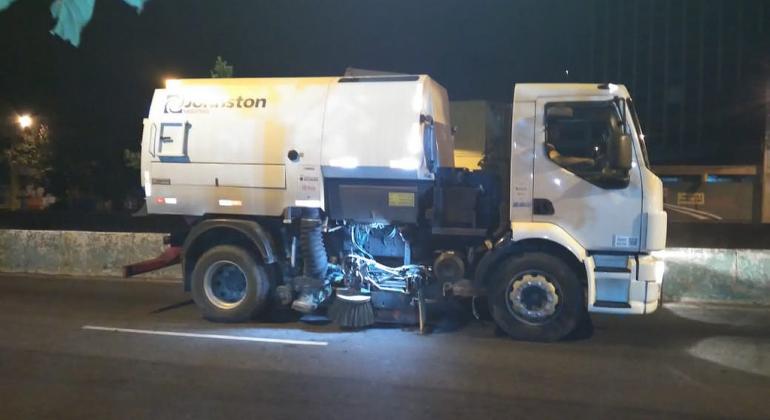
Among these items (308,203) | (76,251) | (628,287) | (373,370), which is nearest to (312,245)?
(308,203)

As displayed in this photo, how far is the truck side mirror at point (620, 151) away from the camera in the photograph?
23.0ft

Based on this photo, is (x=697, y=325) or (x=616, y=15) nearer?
(x=697, y=325)

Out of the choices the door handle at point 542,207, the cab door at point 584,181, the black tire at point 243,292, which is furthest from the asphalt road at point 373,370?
the door handle at point 542,207

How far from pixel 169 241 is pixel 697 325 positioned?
6.91 metres

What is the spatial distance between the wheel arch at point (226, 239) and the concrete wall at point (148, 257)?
3.63m

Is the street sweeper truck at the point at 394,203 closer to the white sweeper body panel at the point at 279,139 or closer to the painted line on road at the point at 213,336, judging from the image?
the white sweeper body panel at the point at 279,139

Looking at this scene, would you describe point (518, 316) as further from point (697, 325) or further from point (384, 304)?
point (697, 325)

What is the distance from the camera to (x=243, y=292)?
875 cm

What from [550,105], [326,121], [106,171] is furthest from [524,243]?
[106,171]

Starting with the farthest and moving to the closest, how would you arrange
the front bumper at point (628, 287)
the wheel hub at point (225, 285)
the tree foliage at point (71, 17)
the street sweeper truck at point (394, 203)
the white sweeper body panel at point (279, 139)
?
the wheel hub at point (225, 285)
the white sweeper body panel at point (279, 139)
the street sweeper truck at point (394, 203)
the front bumper at point (628, 287)
the tree foliage at point (71, 17)

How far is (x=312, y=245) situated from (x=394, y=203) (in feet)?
3.77

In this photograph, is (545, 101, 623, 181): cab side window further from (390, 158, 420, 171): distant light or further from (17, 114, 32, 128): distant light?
(17, 114, 32, 128): distant light

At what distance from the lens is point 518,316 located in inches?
300

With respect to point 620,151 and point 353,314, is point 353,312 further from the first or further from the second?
point 620,151
